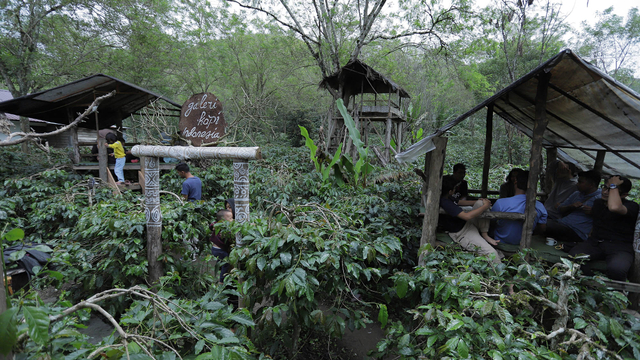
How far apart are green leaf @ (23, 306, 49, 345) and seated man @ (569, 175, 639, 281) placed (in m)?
4.26

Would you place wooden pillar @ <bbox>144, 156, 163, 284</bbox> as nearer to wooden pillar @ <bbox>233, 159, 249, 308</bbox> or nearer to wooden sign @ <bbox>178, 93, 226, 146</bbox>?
wooden sign @ <bbox>178, 93, 226, 146</bbox>

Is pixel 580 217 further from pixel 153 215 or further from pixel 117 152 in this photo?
pixel 117 152

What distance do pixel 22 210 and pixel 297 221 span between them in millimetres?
5428

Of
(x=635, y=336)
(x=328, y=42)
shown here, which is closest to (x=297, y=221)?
(x=635, y=336)

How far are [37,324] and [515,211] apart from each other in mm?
4119

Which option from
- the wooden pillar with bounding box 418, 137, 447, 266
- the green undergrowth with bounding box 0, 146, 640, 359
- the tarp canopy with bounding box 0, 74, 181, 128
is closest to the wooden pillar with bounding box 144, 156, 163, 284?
the green undergrowth with bounding box 0, 146, 640, 359

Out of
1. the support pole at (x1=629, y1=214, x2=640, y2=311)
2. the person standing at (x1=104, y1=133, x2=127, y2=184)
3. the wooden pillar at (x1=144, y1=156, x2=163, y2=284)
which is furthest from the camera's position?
the person standing at (x1=104, y1=133, x2=127, y2=184)

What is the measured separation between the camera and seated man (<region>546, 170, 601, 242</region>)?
12.5 feet

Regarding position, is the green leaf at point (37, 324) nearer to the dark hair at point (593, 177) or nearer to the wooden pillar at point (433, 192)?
the wooden pillar at point (433, 192)

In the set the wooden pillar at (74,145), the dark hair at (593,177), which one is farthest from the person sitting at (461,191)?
the wooden pillar at (74,145)

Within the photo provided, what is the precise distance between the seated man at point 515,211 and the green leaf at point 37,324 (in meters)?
4.10

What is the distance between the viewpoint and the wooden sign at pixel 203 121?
10.4 ft

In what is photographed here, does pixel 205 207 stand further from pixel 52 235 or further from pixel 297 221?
pixel 52 235

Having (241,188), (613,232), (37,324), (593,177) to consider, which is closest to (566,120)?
(593,177)
